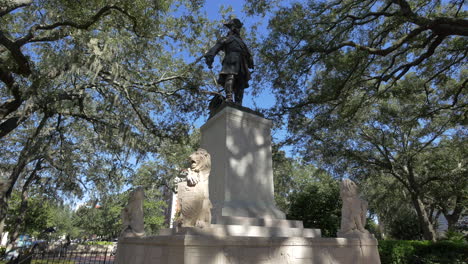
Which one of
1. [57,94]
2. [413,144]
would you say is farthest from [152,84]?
[413,144]

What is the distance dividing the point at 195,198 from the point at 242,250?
1.10m

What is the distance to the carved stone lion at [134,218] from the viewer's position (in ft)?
19.6

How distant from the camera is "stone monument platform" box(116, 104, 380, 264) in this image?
14.1 ft

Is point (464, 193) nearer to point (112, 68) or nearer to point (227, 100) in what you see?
point (227, 100)

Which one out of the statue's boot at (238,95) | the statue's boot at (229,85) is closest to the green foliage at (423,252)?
the statue's boot at (238,95)

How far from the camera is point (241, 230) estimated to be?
5.30 metres

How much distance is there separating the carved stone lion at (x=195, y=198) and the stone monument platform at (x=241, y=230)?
18cm

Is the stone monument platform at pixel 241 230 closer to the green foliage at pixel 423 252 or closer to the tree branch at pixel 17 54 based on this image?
the tree branch at pixel 17 54

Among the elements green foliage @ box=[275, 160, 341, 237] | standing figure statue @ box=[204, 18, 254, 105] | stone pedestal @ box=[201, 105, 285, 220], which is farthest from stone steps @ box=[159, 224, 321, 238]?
green foliage @ box=[275, 160, 341, 237]

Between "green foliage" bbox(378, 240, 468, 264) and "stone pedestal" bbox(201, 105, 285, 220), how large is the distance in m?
8.73

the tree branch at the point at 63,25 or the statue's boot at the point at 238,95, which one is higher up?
the tree branch at the point at 63,25

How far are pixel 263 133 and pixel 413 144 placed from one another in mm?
15998

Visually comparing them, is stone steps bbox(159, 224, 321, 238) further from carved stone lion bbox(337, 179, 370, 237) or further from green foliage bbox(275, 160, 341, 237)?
green foliage bbox(275, 160, 341, 237)

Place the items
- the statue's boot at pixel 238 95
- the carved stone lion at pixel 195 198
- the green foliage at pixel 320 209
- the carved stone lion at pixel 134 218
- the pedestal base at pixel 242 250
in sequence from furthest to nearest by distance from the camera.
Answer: the green foliage at pixel 320 209
the statue's boot at pixel 238 95
the carved stone lion at pixel 134 218
the carved stone lion at pixel 195 198
the pedestal base at pixel 242 250
